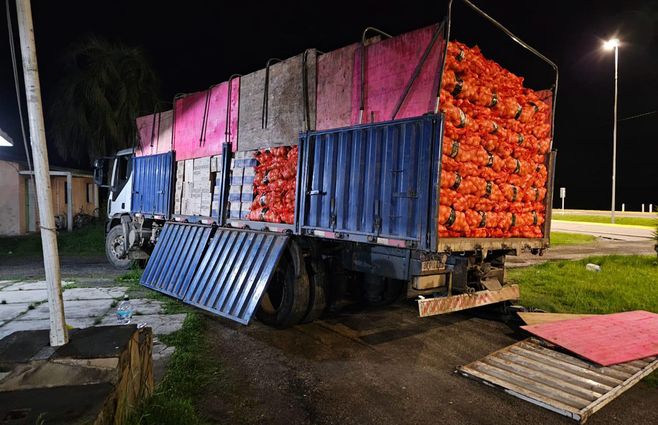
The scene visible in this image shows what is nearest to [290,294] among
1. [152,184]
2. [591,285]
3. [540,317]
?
[540,317]

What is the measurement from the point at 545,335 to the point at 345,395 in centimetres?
292

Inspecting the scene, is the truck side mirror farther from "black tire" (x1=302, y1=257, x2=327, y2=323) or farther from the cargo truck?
"black tire" (x1=302, y1=257, x2=327, y2=323)

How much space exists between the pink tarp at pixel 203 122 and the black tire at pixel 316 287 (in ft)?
8.74

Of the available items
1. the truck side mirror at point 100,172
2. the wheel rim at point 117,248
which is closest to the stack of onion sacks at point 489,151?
the wheel rim at point 117,248

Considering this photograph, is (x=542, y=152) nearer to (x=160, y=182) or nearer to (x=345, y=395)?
(x=345, y=395)

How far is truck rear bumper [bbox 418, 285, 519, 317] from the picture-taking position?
16.3 feet

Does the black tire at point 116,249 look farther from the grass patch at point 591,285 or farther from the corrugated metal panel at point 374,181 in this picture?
the grass patch at point 591,285

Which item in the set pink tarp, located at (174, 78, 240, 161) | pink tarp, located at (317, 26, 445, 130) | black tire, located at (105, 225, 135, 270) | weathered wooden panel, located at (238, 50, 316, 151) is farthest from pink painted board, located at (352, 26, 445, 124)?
black tire, located at (105, 225, 135, 270)

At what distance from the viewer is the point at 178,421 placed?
10.7ft

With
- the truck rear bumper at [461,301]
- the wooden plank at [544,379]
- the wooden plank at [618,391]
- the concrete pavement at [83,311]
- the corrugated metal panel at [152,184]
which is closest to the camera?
the wooden plank at [618,391]

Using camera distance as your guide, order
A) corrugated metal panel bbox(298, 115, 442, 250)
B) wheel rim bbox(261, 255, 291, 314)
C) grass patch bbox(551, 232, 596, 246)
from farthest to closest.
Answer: grass patch bbox(551, 232, 596, 246), wheel rim bbox(261, 255, 291, 314), corrugated metal panel bbox(298, 115, 442, 250)

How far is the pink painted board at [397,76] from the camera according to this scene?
467 centimetres

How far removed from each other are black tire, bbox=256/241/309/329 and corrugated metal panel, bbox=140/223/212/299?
1.85 m

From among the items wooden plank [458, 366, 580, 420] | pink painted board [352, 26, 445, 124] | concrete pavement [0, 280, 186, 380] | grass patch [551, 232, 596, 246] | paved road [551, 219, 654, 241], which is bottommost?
concrete pavement [0, 280, 186, 380]
